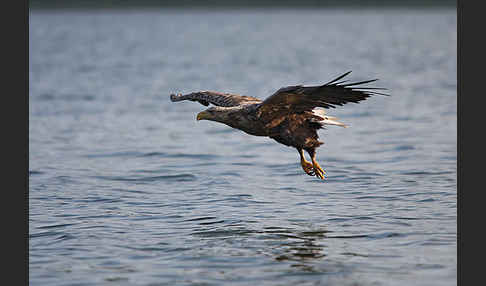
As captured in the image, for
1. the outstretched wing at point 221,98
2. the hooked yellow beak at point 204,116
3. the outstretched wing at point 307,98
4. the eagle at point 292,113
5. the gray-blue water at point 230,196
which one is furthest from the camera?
the outstretched wing at point 221,98

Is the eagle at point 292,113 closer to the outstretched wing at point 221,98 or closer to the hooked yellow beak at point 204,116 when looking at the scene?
the hooked yellow beak at point 204,116

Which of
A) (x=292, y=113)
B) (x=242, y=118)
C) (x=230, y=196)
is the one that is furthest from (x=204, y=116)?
(x=230, y=196)

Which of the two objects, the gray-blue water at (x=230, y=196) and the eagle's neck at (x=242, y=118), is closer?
the gray-blue water at (x=230, y=196)

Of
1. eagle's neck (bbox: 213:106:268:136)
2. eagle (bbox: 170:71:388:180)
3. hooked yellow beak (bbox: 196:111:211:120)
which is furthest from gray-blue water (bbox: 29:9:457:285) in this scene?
hooked yellow beak (bbox: 196:111:211:120)

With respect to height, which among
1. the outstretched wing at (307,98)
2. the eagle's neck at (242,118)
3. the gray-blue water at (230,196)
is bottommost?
the gray-blue water at (230,196)

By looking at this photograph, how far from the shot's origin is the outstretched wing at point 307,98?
830 cm

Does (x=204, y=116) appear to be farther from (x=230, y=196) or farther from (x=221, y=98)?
(x=230, y=196)

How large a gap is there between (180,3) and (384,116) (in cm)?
11909

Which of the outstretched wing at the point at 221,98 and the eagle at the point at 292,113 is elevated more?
the outstretched wing at the point at 221,98

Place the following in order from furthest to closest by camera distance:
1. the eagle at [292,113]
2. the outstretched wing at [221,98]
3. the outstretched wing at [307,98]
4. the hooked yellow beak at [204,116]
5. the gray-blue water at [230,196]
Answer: the outstretched wing at [221,98] → the hooked yellow beak at [204,116] → the eagle at [292,113] → the outstretched wing at [307,98] → the gray-blue water at [230,196]

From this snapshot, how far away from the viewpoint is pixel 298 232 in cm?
846

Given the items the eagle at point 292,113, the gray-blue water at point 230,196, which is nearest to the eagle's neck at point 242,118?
the eagle at point 292,113

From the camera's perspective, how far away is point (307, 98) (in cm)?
852

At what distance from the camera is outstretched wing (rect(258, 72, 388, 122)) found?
830 cm
